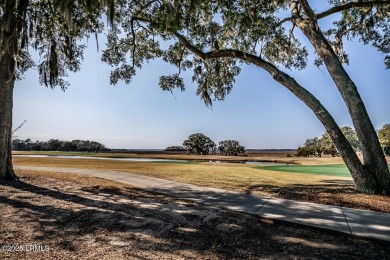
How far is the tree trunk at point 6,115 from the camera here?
361 inches

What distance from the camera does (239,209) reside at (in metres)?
5.77

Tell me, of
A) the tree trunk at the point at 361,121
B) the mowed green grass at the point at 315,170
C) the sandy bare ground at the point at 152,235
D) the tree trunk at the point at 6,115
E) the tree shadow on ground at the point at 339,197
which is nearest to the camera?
the sandy bare ground at the point at 152,235

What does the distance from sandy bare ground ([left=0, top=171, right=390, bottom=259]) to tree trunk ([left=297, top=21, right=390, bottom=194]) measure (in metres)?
5.09

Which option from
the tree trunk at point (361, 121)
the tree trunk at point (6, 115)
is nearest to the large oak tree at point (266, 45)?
the tree trunk at point (361, 121)

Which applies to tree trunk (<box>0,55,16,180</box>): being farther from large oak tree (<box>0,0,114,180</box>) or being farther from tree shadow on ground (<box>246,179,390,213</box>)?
tree shadow on ground (<box>246,179,390,213</box>)

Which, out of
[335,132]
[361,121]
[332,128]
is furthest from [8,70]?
[361,121]

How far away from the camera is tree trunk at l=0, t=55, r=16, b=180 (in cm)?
917

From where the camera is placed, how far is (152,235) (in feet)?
13.7

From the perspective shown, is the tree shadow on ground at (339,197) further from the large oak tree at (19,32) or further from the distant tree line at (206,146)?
the distant tree line at (206,146)

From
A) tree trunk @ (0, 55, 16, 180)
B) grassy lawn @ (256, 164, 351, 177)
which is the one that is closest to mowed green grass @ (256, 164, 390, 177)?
A: grassy lawn @ (256, 164, 351, 177)

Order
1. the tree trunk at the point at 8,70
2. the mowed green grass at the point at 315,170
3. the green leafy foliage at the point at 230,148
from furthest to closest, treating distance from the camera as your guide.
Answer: the green leafy foliage at the point at 230,148
the mowed green grass at the point at 315,170
the tree trunk at the point at 8,70

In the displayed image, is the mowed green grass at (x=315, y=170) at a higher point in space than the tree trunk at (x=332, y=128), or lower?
lower

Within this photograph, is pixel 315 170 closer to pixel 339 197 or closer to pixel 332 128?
pixel 332 128

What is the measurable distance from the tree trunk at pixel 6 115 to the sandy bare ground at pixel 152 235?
3.71 m
